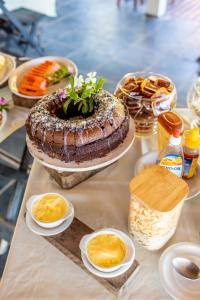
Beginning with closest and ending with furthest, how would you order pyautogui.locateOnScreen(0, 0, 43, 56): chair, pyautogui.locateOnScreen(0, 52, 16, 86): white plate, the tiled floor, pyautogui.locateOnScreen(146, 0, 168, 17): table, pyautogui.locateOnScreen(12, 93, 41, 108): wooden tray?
1. pyautogui.locateOnScreen(12, 93, 41, 108): wooden tray
2. pyautogui.locateOnScreen(0, 52, 16, 86): white plate
3. pyautogui.locateOnScreen(0, 0, 43, 56): chair
4. the tiled floor
5. pyautogui.locateOnScreen(146, 0, 168, 17): table

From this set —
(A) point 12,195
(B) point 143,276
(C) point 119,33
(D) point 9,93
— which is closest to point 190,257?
(B) point 143,276

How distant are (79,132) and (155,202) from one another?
0.25m

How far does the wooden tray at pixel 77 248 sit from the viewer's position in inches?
22.4

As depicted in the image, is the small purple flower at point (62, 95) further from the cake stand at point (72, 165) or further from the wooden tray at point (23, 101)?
the wooden tray at point (23, 101)

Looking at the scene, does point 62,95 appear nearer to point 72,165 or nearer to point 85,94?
point 85,94

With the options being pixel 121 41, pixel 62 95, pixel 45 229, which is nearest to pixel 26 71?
pixel 62 95

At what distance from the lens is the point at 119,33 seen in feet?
9.85

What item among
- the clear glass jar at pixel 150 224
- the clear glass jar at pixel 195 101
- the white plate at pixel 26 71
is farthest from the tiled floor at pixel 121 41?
the clear glass jar at pixel 150 224

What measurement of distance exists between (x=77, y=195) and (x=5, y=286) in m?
0.25

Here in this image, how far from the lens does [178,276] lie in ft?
1.92

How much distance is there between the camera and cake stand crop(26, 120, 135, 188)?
2.35 ft

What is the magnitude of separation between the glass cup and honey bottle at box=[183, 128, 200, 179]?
16 centimetres

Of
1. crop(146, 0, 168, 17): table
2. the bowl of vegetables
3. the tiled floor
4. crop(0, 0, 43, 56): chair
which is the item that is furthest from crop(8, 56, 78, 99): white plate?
crop(146, 0, 168, 17): table

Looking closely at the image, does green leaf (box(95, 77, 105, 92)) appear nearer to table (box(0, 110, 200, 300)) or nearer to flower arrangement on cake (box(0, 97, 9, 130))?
table (box(0, 110, 200, 300))
